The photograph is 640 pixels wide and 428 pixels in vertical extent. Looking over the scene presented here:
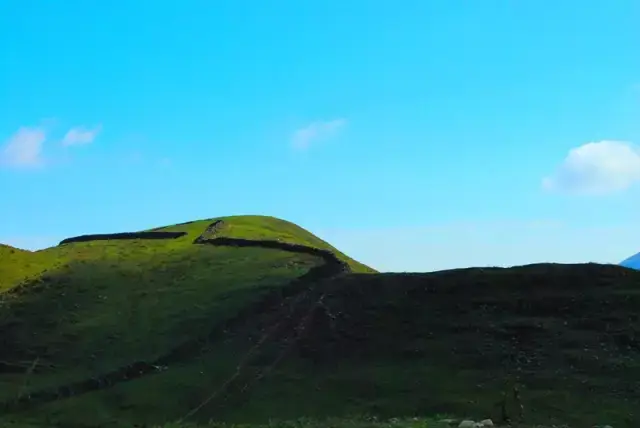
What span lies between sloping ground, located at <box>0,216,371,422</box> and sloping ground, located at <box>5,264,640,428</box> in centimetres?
392

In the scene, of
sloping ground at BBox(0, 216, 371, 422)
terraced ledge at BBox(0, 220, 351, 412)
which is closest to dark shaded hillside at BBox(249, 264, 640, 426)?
terraced ledge at BBox(0, 220, 351, 412)

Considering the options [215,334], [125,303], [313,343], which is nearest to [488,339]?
[313,343]

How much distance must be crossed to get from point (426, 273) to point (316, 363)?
20170mm

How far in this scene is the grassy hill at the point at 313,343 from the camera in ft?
168

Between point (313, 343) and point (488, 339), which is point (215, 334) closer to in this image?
point (313, 343)

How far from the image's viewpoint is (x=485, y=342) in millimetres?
58625

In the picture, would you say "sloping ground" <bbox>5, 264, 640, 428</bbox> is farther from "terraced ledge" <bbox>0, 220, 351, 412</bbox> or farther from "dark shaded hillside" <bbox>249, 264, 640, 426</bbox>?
"terraced ledge" <bbox>0, 220, 351, 412</bbox>

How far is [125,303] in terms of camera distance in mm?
79938

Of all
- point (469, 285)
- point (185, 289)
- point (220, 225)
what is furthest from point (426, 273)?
point (220, 225)

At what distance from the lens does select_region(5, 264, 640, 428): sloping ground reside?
49.7m

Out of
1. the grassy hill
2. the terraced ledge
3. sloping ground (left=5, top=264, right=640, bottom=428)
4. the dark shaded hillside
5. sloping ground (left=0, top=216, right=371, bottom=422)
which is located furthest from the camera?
sloping ground (left=0, top=216, right=371, bottom=422)

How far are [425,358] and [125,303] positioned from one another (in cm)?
3922

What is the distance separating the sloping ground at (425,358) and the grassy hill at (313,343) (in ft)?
0.58

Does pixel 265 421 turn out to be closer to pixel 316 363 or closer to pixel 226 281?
A: pixel 316 363
